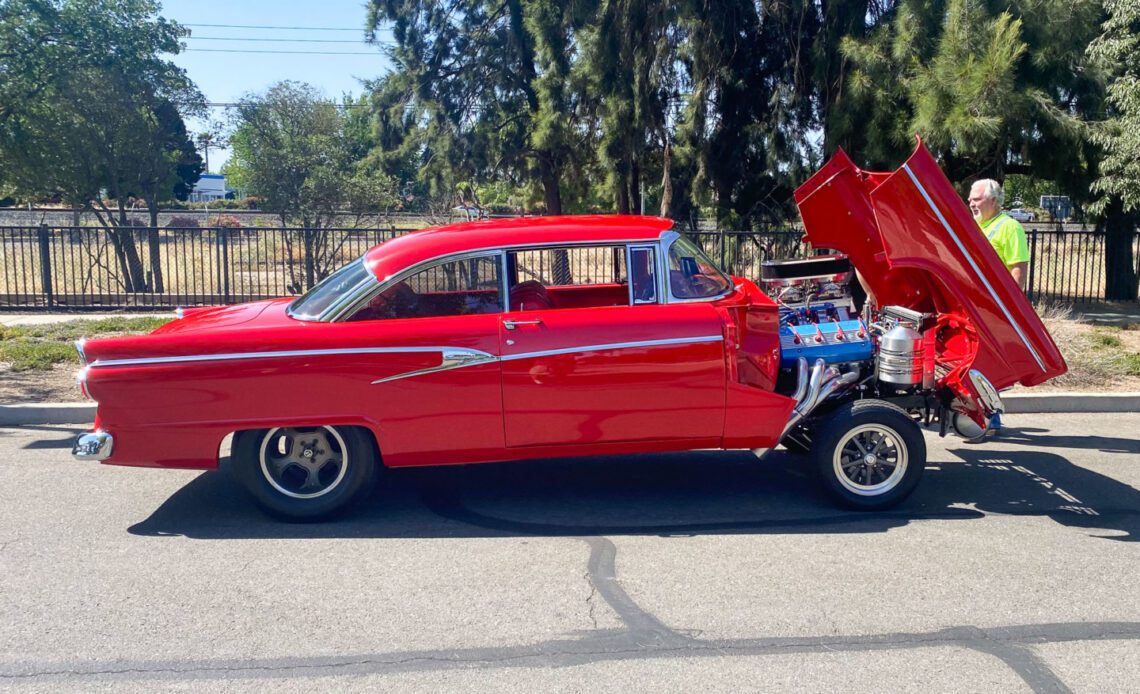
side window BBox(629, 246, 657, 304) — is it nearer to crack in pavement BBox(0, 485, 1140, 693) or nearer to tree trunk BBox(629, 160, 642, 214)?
crack in pavement BBox(0, 485, 1140, 693)

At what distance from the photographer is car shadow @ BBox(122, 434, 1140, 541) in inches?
228

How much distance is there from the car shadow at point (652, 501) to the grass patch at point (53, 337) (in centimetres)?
465

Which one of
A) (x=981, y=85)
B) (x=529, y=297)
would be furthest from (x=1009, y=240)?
(x=981, y=85)

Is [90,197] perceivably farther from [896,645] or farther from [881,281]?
[896,645]

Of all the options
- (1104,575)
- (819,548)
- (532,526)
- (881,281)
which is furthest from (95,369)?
(1104,575)

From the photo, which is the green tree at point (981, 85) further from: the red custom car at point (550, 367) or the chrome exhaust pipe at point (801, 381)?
the chrome exhaust pipe at point (801, 381)

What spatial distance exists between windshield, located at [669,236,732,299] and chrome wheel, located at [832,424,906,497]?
4.11 feet

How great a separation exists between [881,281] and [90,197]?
15.5 metres

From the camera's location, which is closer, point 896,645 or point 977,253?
point 896,645

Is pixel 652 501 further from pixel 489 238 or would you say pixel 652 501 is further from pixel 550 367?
pixel 489 238

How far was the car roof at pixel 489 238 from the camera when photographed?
19.5ft

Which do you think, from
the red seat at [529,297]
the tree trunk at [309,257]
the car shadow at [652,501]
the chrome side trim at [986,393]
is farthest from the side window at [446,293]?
the tree trunk at [309,257]

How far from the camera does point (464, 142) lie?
1922 centimetres

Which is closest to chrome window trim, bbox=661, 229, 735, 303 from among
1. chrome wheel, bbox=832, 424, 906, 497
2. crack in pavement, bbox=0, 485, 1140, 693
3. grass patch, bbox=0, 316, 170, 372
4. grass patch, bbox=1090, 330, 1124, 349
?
chrome wheel, bbox=832, 424, 906, 497
